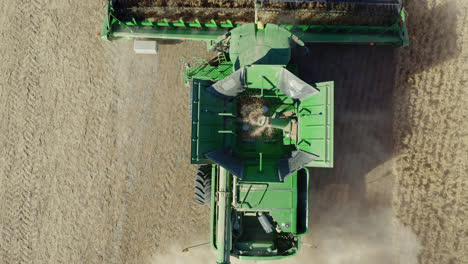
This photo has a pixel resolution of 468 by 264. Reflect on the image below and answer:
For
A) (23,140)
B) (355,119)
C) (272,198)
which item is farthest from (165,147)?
(355,119)

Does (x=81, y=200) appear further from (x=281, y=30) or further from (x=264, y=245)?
(x=281, y=30)

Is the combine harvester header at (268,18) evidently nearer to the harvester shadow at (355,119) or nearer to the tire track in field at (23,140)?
the harvester shadow at (355,119)

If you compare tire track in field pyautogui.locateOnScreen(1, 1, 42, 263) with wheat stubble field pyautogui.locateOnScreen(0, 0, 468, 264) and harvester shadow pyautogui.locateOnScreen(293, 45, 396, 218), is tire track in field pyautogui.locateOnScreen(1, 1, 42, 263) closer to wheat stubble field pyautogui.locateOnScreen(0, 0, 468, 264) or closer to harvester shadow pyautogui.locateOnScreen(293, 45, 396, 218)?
wheat stubble field pyautogui.locateOnScreen(0, 0, 468, 264)

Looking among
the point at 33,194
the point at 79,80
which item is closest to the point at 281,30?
the point at 79,80

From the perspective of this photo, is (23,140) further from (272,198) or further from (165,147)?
(272,198)

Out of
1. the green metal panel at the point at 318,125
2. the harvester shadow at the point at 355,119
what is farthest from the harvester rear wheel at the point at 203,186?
the harvester shadow at the point at 355,119
